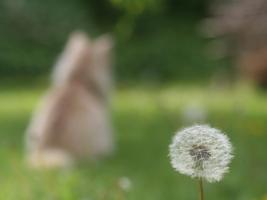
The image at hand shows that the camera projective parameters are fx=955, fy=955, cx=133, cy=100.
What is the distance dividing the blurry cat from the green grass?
18 centimetres

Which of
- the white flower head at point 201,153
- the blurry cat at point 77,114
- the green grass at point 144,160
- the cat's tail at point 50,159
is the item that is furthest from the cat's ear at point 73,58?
the white flower head at point 201,153

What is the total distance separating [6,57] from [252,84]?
4.56 m

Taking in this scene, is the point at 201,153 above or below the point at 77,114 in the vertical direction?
below

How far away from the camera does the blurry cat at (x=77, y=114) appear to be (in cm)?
679

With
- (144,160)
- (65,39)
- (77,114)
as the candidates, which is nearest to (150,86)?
(65,39)

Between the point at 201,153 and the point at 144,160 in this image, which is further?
the point at 144,160

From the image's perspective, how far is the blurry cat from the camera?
679 centimetres

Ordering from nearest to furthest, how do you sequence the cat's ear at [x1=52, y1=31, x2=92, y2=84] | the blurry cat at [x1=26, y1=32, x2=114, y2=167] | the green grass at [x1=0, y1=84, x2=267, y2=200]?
1. the green grass at [x1=0, y1=84, x2=267, y2=200]
2. the blurry cat at [x1=26, y1=32, x2=114, y2=167]
3. the cat's ear at [x1=52, y1=31, x2=92, y2=84]

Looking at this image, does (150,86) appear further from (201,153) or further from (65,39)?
(201,153)

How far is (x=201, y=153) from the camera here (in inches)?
100

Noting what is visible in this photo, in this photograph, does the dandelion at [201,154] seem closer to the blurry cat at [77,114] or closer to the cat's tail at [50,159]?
the cat's tail at [50,159]

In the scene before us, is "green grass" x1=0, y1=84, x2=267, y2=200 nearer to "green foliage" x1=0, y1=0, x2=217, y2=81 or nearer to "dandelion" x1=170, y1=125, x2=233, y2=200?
"dandelion" x1=170, y1=125, x2=233, y2=200

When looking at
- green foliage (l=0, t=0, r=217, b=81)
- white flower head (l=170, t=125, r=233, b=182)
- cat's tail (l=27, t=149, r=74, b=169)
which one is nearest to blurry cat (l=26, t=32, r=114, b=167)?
cat's tail (l=27, t=149, r=74, b=169)

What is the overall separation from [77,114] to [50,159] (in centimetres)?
68
